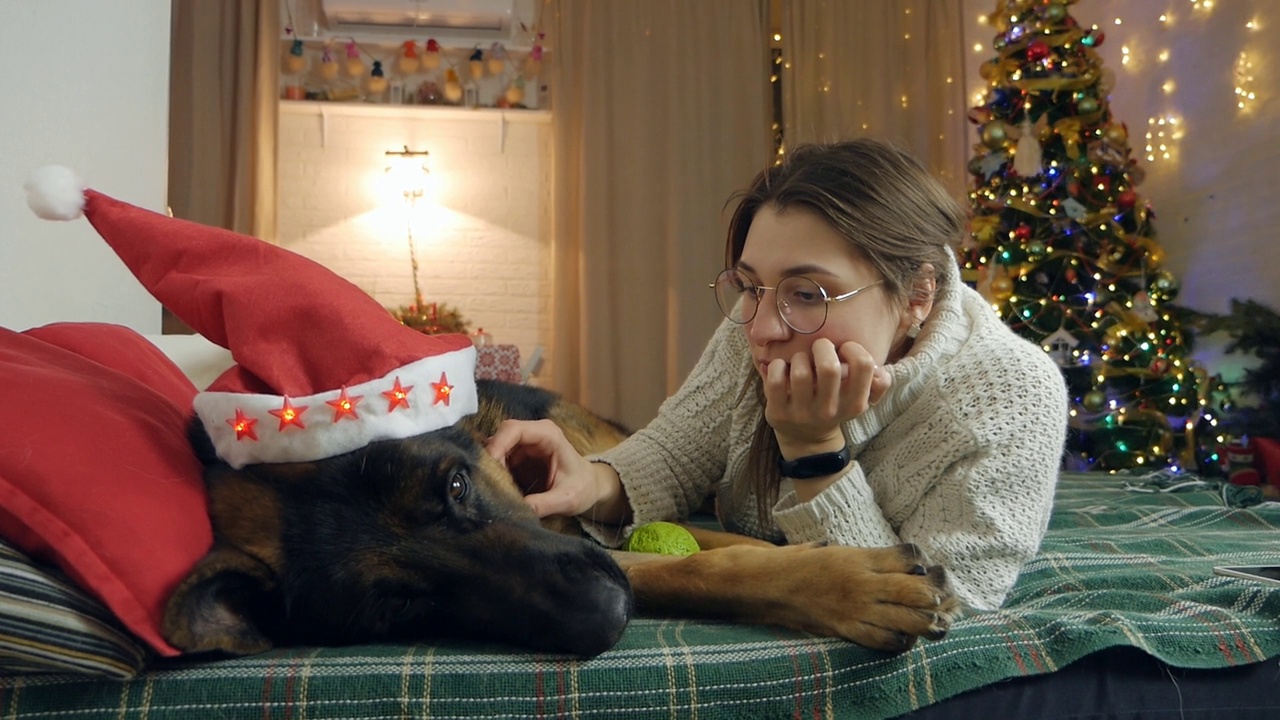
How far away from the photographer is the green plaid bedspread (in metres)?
0.98

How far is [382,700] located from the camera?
1000mm

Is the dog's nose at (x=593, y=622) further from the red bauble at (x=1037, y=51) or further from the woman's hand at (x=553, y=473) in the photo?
the red bauble at (x=1037, y=51)

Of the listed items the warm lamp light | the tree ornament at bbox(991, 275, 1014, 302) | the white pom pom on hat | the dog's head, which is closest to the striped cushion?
the dog's head

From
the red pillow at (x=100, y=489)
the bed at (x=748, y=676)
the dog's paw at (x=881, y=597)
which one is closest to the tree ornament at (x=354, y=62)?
the red pillow at (x=100, y=489)

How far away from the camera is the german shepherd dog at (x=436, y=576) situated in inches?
41.9

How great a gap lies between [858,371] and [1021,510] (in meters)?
0.34

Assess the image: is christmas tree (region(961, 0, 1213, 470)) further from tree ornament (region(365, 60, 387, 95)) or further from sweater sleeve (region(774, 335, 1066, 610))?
tree ornament (region(365, 60, 387, 95))

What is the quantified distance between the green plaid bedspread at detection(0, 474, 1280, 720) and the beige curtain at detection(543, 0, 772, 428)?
5096 millimetres

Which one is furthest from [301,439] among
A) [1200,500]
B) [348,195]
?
[348,195]

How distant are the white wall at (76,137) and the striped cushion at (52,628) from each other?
1.42 meters

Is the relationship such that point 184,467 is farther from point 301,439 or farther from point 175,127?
point 175,127

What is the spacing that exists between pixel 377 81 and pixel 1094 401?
16.3 ft

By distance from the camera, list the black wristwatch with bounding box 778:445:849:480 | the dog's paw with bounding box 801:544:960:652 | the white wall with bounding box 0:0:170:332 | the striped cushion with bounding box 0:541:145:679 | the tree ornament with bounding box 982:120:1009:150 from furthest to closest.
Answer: the tree ornament with bounding box 982:120:1009:150
the white wall with bounding box 0:0:170:332
the black wristwatch with bounding box 778:445:849:480
the dog's paw with bounding box 801:544:960:652
the striped cushion with bounding box 0:541:145:679

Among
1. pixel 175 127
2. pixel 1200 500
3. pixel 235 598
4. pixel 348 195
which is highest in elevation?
pixel 175 127
